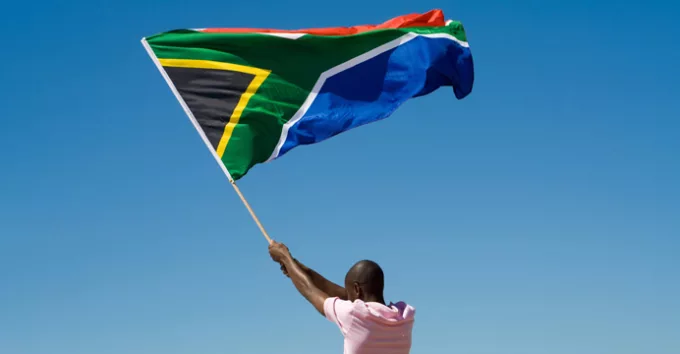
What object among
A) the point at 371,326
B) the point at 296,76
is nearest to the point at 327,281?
the point at 371,326

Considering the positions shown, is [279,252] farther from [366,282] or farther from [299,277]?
[366,282]

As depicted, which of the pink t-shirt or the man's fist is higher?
the man's fist

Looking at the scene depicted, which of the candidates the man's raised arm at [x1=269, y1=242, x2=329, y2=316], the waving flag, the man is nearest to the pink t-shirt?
the man

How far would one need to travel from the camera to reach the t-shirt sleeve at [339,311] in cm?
1073

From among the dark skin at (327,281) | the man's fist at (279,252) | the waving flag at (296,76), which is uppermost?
the waving flag at (296,76)

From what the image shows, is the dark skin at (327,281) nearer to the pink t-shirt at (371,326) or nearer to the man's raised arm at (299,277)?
the man's raised arm at (299,277)

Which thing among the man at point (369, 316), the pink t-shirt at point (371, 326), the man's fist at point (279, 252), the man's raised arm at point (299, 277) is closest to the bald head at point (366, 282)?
the man at point (369, 316)

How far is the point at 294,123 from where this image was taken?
17625 millimetres

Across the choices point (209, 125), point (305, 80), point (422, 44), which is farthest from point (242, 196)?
point (422, 44)

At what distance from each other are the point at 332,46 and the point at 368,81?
0.91m

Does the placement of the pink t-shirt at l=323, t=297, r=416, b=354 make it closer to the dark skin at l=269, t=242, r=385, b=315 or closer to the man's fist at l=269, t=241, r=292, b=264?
the dark skin at l=269, t=242, r=385, b=315

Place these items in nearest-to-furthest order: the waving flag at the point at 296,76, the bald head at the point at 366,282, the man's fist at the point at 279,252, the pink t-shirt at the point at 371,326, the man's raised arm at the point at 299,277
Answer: the pink t-shirt at the point at 371,326, the bald head at the point at 366,282, the man's raised arm at the point at 299,277, the man's fist at the point at 279,252, the waving flag at the point at 296,76

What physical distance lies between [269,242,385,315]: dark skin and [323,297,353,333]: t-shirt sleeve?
0.12 meters

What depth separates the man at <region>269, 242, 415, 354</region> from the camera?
10.7 meters
